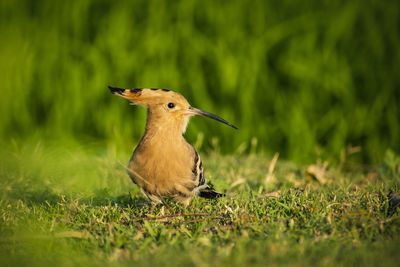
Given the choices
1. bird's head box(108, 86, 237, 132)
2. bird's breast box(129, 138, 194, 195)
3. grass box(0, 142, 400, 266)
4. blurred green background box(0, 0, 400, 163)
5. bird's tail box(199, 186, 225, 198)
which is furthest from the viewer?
blurred green background box(0, 0, 400, 163)

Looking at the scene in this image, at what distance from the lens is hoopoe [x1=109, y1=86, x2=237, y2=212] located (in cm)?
290

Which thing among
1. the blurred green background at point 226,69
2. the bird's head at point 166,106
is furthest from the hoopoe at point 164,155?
the blurred green background at point 226,69

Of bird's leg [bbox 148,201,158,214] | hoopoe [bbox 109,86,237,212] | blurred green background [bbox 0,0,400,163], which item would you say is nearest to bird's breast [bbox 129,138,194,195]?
hoopoe [bbox 109,86,237,212]

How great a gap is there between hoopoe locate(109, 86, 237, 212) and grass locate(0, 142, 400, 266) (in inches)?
6.4

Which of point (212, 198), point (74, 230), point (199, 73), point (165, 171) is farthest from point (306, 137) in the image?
point (74, 230)

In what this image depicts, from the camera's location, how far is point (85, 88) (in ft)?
19.9

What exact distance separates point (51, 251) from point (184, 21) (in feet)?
13.6

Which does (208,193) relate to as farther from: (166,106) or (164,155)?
(166,106)

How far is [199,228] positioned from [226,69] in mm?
3426

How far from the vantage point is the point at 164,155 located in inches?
115

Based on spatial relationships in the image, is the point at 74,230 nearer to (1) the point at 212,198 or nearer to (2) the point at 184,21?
(1) the point at 212,198

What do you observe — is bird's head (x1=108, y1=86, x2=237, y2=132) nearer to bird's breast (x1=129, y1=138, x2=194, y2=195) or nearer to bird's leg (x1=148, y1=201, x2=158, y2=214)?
bird's breast (x1=129, y1=138, x2=194, y2=195)

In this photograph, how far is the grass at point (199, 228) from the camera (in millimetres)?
2131

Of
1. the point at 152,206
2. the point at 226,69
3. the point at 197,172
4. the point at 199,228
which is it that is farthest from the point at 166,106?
the point at 226,69
